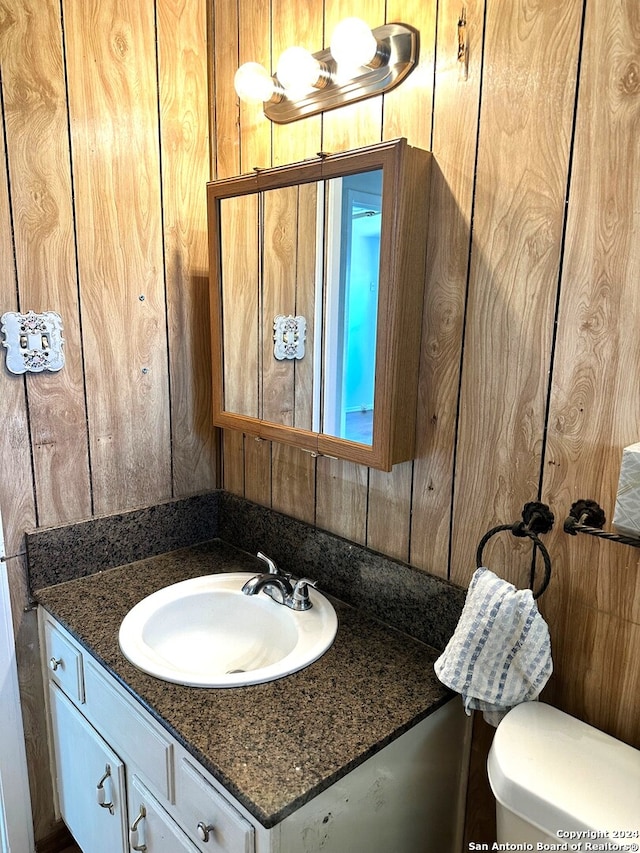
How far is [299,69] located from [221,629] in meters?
1.36

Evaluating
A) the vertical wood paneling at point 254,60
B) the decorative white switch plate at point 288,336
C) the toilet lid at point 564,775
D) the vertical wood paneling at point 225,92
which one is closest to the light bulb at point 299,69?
the vertical wood paneling at point 254,60

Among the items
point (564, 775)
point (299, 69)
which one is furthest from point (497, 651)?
point (299, 69)

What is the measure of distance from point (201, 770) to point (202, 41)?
1780mm

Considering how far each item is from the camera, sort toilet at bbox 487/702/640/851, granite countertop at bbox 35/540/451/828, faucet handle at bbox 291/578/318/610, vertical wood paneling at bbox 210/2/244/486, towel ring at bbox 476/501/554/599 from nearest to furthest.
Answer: toilet at bbox 487/702/640/851
granite countertop at bbox 35/540/451/828
towel ring at bbox 476/501/554/599
faucet handle at bbox 291/578/318/610
vertical wood paneling at bbox 210/2/244/486

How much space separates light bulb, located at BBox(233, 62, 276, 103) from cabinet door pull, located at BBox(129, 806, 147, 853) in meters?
1.63

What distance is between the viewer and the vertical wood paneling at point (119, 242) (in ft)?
4.67

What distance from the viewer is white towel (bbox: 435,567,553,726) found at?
1.01 metres

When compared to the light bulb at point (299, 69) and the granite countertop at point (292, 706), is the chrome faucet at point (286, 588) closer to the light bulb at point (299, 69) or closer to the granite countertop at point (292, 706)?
the granite countertop at point (292, 706)

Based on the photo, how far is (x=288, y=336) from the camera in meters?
1.47

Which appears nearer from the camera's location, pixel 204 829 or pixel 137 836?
pixel 204 829

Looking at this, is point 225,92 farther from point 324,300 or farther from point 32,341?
point 32,341

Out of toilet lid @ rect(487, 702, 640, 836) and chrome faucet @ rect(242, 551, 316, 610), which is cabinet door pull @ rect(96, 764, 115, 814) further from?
toilet lid @ rect(487, 702, 640, 836)

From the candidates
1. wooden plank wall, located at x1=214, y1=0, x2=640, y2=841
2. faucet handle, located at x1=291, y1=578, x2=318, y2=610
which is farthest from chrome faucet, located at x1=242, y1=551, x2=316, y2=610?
wooden plank wall, located at x1=214, y1=0, x2=640, y2=841

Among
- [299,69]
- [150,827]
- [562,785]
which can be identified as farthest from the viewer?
[299,69]
